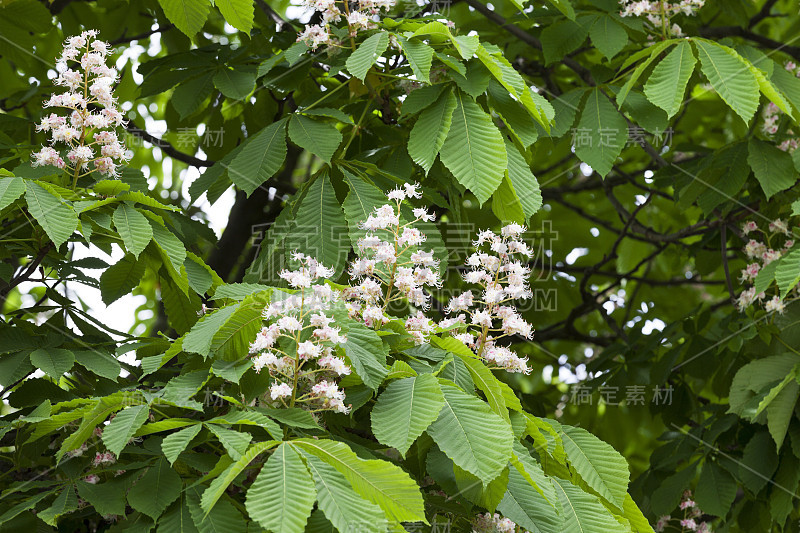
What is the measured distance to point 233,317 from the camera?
1.87 metres

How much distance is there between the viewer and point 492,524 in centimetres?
193

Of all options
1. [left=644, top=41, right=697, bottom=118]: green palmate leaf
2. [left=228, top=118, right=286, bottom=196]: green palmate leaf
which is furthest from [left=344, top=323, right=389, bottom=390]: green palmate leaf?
[left=644, top=41, right=697, bottom=118]: green palmate leaf

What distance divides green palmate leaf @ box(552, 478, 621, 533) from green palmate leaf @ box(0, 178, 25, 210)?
4.98 feet

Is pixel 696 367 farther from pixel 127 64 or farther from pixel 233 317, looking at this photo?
pixel 127 64

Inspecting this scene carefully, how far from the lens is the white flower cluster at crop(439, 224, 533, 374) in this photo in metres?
2.09

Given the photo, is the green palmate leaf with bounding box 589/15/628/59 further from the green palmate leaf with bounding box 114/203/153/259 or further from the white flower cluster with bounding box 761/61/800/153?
the green palmate leaf with bounding box 114/203/153/259

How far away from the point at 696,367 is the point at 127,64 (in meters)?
3.67

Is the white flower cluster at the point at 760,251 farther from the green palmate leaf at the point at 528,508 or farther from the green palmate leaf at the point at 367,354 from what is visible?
the green palmate leaf at the point at 367,354

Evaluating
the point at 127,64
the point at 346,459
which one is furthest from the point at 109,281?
the point at 127,64

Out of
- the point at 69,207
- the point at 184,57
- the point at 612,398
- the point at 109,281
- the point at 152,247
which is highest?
the point at 184,57

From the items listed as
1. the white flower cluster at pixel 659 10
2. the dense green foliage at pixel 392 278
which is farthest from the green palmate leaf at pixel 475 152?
the white flower cluster at pixel 659 10

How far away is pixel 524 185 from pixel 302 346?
1086mm

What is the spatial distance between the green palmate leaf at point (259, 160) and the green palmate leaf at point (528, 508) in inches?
54.4

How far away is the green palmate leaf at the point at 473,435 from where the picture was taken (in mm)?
1645
